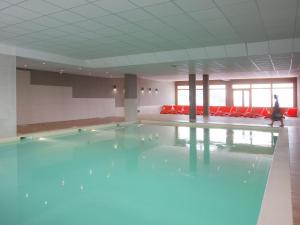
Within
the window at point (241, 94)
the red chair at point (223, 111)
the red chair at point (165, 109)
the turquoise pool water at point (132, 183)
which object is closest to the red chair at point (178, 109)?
the red chair at point (165, 109)

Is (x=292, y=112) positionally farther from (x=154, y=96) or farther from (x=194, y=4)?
(x=194, y=4)

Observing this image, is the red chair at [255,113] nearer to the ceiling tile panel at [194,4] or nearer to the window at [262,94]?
the window at [262,94]

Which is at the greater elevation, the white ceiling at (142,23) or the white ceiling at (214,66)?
the white ceiling at (142,23)

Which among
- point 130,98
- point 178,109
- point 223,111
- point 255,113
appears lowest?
point 255,113

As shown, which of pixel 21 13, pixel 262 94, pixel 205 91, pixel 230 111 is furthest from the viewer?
pixel 262 94

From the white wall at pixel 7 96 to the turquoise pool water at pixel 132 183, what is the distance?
769 mm

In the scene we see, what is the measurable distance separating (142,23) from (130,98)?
26.1 ft

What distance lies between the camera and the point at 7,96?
7855mm

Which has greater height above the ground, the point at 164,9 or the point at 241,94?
the point at 164,9

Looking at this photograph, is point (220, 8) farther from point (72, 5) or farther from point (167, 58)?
point (167, 58)

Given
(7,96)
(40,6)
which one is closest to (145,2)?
(40,6)

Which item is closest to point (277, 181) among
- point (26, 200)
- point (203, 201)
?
point (203, 201)

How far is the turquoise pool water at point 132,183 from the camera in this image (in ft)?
10.2

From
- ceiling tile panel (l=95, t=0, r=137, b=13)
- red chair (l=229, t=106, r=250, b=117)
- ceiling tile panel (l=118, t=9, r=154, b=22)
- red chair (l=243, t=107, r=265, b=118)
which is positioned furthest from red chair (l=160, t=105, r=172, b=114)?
ceiling tile panel (l=95, t=0, r=137, b=13)
